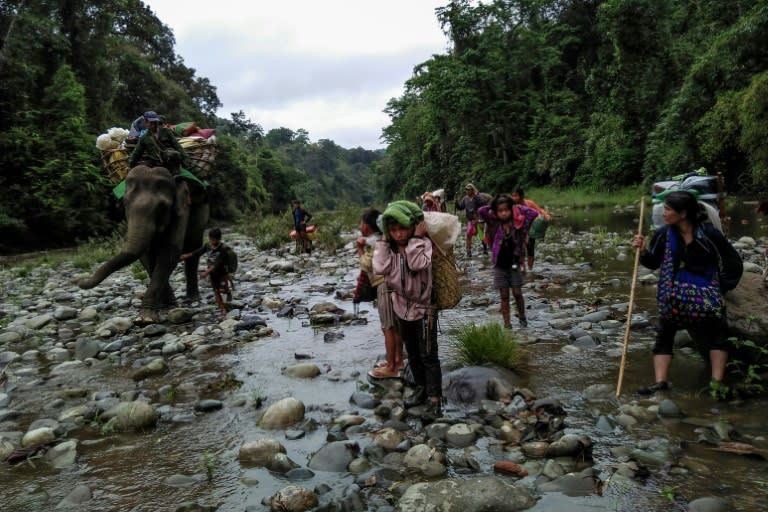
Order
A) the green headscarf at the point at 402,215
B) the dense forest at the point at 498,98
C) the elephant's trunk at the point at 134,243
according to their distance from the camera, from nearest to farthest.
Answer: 1. the green headscarf at the point at 402,215
2. the elephant's trunk at the point at 134,243
3. the dense forest at the point at 498,98

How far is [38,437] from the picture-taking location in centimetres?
381

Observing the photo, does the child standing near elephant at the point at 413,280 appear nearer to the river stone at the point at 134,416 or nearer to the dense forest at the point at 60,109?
the river stone at the point at 134,416

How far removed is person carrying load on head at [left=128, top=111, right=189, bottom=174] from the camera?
25.0 feet

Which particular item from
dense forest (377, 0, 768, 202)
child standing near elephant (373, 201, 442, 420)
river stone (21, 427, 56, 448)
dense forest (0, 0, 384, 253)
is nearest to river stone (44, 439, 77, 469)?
river stone (21, 427, 56, 448)

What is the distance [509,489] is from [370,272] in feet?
8.17

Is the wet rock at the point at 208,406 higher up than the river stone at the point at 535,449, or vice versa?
the wet rock at the point at 208,406

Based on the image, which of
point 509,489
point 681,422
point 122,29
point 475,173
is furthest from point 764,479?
point 122,29

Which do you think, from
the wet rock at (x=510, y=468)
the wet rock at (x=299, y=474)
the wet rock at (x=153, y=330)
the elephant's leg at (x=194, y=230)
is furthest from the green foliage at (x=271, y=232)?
the wet rock at (x=510, y=468)

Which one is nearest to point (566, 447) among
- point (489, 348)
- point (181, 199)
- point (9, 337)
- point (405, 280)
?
point (405, 280)

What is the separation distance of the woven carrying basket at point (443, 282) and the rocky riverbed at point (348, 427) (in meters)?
0.79

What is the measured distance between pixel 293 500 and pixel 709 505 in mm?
2094

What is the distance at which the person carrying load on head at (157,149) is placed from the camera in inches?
300

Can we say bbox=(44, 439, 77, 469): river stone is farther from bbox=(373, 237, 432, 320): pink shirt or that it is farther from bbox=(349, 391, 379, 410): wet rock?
bbox=(373, 237, 432, 320): pink shirt

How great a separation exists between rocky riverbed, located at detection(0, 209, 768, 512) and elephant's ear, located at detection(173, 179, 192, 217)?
203cm
